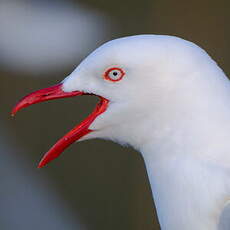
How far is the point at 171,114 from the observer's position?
168cm

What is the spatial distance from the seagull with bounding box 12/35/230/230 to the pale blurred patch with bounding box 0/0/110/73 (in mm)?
1937

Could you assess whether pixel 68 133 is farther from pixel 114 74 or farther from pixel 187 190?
pixel 187 190

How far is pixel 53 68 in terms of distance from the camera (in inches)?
147

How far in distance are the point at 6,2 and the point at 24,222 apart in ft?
4.27

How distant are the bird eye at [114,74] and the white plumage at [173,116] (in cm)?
1

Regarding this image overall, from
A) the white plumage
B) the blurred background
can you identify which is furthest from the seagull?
the blurred background

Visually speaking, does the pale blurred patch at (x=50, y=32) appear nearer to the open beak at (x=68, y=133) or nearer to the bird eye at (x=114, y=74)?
the open beak at (x=68, y=133)

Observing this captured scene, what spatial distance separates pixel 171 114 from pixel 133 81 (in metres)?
0.14

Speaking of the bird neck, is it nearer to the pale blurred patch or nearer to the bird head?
the bird head

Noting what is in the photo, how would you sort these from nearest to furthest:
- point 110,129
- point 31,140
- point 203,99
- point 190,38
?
point 203,99
point 110,129
point 190,38
point 31,140

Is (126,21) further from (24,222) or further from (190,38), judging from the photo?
(24,222)

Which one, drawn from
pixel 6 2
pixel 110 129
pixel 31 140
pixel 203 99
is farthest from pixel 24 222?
pixel 203 99

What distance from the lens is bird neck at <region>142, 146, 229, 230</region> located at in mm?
1573

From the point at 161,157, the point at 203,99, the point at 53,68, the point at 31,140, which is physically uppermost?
the point at 203,99
